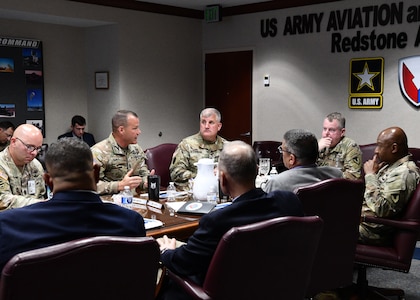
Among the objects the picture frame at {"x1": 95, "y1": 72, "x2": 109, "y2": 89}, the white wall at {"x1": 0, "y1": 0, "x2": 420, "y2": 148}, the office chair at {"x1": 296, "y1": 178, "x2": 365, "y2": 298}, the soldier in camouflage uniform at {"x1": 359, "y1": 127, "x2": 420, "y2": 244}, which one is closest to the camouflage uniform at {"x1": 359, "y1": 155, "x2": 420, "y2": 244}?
the soldier in camouflage uniform at {"x1": 359, "y1": 127, "x2": 420, "y2": 244}

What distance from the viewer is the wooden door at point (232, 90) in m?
7.43

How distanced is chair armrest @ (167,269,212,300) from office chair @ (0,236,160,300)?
0.89 ft

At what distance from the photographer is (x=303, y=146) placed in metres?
2.84

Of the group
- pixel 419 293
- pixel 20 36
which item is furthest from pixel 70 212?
pixel 20 36

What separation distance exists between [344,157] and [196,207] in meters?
1.97

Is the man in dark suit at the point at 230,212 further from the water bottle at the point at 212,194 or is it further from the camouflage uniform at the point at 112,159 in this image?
the camouflage uniform at the point at 112,159

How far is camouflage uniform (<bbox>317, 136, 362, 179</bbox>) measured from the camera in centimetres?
442

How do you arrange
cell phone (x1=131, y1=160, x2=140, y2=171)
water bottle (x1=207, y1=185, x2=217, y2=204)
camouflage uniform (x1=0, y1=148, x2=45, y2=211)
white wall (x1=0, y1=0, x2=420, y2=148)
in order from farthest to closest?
white wall (x1=0, y1=0, x2=420, y2=148) → cell phone (x1=131, y1=160, x2=140, y2=171) → water bottle (x1=207, y1=185, x2=217, y2=204) → camouflage uniform (x1=0, y1=148, x2=45, y2=211)

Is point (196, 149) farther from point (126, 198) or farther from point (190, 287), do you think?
point (190, 287)

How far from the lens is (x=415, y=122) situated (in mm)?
5805

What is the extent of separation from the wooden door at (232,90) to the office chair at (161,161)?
113 inches

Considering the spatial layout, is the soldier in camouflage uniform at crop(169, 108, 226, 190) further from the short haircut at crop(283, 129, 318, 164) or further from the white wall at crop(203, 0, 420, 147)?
the white wall at crop(203, 0, 420, 147)

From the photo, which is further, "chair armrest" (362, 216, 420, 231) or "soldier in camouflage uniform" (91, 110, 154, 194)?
"soldier in camouflage uniform" (91, 110, 154, 194)

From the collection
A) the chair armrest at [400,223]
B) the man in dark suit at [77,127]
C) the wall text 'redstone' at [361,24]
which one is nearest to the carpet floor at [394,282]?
the chair armrest at [400,223]
